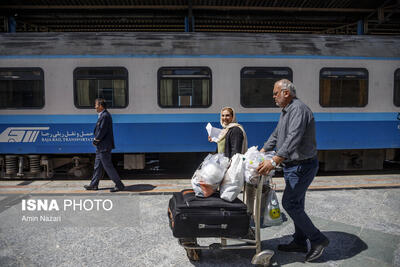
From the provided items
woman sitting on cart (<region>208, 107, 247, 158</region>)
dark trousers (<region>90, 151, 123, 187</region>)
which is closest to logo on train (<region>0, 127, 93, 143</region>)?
dark trousers (<region>90, 151, 123, 187</region>)

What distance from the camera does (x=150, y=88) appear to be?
7.37m

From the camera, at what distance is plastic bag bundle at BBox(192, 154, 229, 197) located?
3254mm

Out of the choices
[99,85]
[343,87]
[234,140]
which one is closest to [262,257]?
[234,140]

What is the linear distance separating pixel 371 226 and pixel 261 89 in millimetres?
3895

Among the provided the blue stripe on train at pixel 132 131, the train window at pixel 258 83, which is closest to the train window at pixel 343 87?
the blue stripe on train at pixel 132 131

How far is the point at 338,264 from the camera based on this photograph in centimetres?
351

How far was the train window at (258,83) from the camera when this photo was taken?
7535mm

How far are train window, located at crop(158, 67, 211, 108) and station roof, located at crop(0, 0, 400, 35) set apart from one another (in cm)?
405

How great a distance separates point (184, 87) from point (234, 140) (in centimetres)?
369

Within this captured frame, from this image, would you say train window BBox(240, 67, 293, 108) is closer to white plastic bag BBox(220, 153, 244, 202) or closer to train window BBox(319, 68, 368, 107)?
train window BBox(319, 68, 368, 107)

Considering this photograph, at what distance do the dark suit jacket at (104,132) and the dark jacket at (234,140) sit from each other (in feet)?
9.97

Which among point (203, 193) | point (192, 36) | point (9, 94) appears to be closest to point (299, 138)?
point (203, 193)

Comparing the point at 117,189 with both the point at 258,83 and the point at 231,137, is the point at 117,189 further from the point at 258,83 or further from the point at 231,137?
the point at 258,83

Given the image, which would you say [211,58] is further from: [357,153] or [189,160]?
[357,153]
